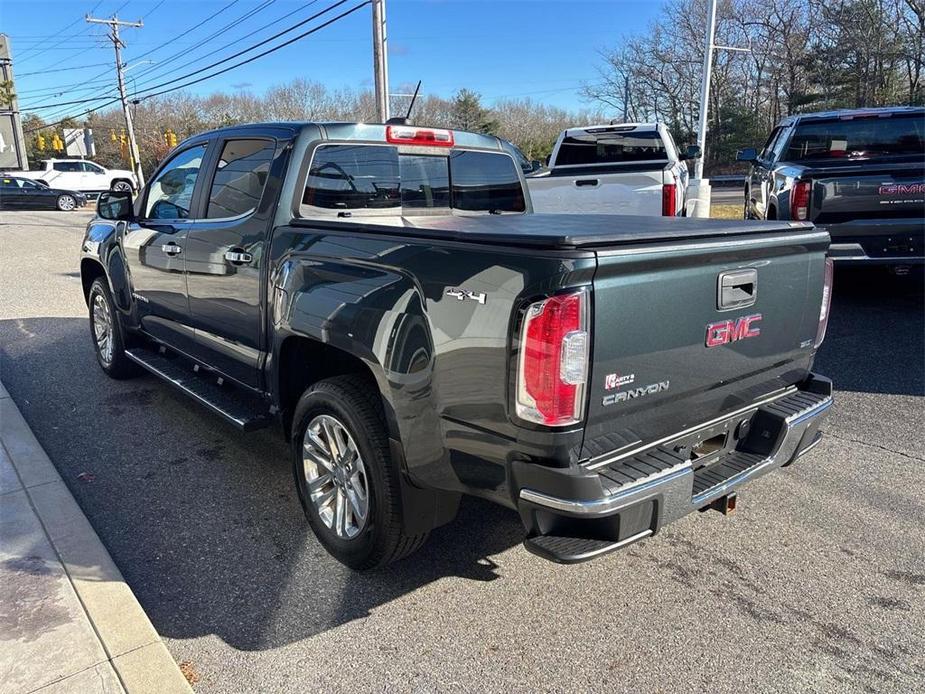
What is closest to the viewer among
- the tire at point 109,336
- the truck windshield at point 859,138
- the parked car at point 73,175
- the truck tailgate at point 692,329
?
the truck tailgate at point 692,329

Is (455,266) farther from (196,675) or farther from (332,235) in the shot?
(196,675)

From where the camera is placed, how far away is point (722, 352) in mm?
2750

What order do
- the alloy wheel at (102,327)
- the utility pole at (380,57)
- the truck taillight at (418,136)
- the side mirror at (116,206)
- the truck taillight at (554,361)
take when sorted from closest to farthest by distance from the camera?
1. the truck taillight at (554,361)
2. the truck taillight at (418,136)
3. the side mirror at (116,206)
4. the alloy wheel at (102,327)
5. the utility pole at (380,57)

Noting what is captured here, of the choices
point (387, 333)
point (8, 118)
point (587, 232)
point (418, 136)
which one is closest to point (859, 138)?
point (418, 136)

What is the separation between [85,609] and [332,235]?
6.10 ft

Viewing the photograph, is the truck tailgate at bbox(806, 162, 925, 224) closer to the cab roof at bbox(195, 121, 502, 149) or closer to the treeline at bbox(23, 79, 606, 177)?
the cab roof at bbox(195, 121, 502, 149)

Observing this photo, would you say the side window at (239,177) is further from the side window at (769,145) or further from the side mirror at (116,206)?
the side window at (769,145)

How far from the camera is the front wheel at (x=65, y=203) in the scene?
97.8ft

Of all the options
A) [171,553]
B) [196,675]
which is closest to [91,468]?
[171,553]

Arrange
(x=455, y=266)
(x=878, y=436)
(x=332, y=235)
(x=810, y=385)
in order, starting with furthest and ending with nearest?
(x=878, y=436) → (x=810, y=385) → (x=332, y=235) → (x=455, y=266)

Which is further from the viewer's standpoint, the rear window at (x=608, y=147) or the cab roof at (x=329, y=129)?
the rear window at (x=608, y=147)

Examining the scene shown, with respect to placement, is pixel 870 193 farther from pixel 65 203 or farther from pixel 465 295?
pixel 65 203

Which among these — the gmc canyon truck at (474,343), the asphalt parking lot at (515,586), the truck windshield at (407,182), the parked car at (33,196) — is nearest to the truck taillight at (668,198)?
the truck windshield at (407,182)

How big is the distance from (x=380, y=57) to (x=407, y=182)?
1679 cm
